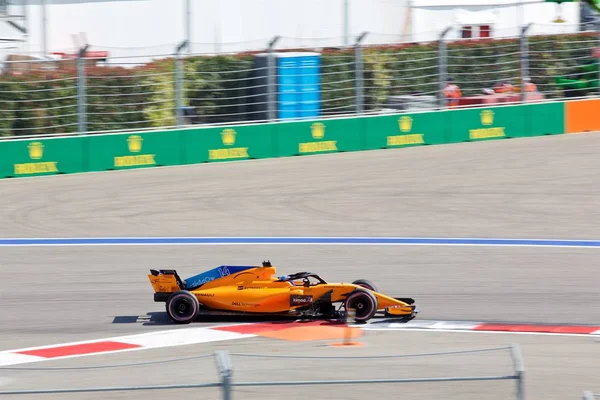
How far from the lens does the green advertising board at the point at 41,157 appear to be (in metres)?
18.3

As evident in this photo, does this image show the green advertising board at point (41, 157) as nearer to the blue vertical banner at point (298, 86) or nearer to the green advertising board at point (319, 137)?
the green advertising board at point (319, 137)

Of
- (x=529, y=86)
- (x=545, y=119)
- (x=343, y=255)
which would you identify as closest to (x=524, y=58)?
(x=529, y=86)

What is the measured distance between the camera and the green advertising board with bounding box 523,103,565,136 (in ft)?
73.1

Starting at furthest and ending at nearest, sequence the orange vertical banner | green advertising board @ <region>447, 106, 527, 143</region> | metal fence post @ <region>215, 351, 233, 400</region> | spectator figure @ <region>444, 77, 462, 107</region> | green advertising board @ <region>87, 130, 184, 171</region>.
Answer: the orange vertical banner → spectator figure @ <region>444, 77, 462, 107</region> → green advertising board @ <region>447, 106, 527, 143</region> → green advertising board @ <region>87, 130, 184, 171</region> → metal fence post @ <region>215, 351, 233, 400</region>

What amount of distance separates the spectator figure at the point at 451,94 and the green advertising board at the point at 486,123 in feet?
1.65

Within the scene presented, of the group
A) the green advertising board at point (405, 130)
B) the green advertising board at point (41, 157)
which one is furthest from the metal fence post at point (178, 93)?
the green advertising board at point (405, 130)

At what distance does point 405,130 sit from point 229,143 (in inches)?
149

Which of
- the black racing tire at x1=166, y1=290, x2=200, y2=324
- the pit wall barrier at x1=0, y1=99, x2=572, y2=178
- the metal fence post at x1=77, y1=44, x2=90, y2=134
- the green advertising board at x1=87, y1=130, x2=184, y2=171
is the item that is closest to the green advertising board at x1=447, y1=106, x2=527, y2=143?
the pit wall barrier at x1=0, y1=99, x2=572, y2=178

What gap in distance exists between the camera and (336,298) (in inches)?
372

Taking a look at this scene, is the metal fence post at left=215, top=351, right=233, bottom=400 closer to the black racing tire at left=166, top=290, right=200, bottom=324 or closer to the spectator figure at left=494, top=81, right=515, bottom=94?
the black racing tire at left=166, top=290, right=200, bottom=324

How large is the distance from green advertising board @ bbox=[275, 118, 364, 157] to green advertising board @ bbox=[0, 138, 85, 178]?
398 cm

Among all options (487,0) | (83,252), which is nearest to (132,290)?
(83,252)

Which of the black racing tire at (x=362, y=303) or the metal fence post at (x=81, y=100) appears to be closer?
the black racing tire at (x=362, y=303)

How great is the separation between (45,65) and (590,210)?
416 inches
